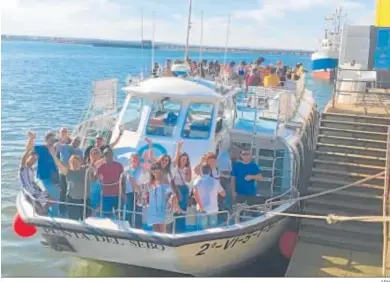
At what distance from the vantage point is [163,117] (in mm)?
9391

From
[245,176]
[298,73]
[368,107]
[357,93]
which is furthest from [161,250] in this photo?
[298,73]

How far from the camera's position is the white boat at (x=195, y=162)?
8.03 metres

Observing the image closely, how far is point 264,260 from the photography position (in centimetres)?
1014

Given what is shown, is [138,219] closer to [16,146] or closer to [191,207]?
[191,207]

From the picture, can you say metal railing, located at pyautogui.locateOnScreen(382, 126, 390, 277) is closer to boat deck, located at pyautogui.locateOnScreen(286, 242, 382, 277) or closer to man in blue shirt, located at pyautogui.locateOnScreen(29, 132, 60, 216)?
boat deck, located at pyautogui.locateOnScreen(286, 242, 382, 277)

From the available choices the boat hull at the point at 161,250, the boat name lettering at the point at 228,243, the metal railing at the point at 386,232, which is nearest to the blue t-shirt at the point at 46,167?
the boat hull at the point at 161,250

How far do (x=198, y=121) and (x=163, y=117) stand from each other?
603mm

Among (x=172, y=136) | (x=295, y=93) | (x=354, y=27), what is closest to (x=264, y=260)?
(x=172, y=136)

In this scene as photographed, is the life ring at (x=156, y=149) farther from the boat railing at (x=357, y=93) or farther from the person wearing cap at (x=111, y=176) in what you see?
the boat railing at (x=357, y=93)

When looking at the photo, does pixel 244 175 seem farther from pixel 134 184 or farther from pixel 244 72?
pixel 244 72

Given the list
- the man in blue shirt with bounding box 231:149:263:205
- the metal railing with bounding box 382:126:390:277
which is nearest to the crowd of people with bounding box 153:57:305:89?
the man in blue shirt with bounding box 231:149:263:205

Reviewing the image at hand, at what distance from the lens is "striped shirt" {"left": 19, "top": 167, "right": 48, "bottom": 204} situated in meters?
8.56

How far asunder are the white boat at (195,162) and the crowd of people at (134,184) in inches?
8.5

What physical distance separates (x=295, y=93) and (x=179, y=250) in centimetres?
650
